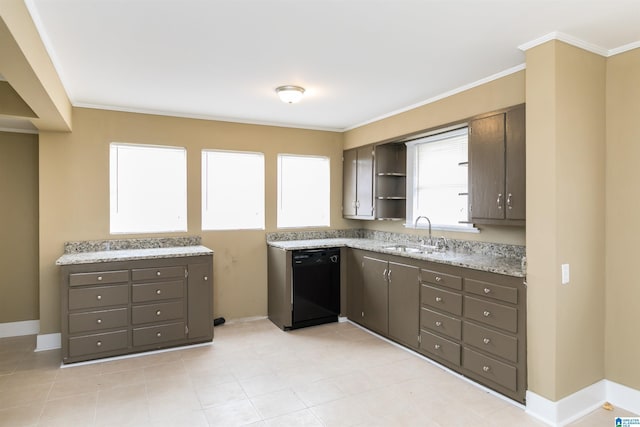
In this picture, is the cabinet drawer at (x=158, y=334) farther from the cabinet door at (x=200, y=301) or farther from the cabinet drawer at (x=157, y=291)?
the cabinet drawer at (x=157, y=291)

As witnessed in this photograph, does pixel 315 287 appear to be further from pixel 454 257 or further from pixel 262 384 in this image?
pixel 454 257

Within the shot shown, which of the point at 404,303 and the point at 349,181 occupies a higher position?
the point at 349,181

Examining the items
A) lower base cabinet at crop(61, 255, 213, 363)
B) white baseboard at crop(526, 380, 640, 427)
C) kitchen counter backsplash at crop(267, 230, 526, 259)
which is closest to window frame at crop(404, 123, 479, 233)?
kitchen counter backsplash at crop(267, 230, 526, 259)

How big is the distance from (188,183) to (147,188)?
0.45 m

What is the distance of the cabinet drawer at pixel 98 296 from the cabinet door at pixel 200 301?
1.96ft

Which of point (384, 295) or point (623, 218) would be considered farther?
point (384, 295)

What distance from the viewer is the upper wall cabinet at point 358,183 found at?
4.80 metres

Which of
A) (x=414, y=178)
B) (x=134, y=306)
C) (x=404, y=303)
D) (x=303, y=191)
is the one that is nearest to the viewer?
(x=134, y=306)

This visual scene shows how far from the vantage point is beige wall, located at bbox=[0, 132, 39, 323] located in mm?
4223

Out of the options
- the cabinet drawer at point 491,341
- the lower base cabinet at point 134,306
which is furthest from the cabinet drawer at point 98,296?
the cabinet drawer at point 491,341

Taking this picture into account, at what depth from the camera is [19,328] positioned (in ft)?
14.0

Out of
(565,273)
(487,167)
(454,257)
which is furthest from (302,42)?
(565,273)

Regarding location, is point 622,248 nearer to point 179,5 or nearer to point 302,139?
point 179,5

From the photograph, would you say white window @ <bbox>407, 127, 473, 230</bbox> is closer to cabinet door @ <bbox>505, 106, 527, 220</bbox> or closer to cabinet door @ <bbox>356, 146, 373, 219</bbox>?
cabinet door @ <bbox>356, 146, 373, 219</bbox>
